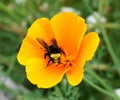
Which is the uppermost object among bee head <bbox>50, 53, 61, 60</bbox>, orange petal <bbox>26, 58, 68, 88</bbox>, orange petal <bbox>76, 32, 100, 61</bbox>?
orange petal <bbox>76, 32, 100, 61</bbox>

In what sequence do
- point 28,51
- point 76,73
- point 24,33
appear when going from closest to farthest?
1. point 76,73
2. point 28,51
3. point 24,33

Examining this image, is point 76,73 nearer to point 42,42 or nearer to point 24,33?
point 42,42

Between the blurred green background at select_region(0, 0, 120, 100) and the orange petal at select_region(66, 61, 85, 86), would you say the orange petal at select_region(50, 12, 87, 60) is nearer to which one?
the orange petal at select_region(66, 61, 85, 86)

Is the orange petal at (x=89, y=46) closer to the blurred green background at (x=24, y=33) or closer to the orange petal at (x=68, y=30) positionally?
the orange petal at (x=68, y=30)

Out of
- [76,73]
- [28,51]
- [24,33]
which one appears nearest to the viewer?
[76,73]

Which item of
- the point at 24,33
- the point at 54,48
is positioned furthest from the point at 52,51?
the point at 24,33

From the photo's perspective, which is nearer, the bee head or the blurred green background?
the bee head

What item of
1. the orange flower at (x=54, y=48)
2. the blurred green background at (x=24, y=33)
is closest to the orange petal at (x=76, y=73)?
the orange flower at (x=54, y=48)

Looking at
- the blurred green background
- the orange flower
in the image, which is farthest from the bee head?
the blurred green background

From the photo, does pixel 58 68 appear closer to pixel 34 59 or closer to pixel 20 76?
pixel 34 59
